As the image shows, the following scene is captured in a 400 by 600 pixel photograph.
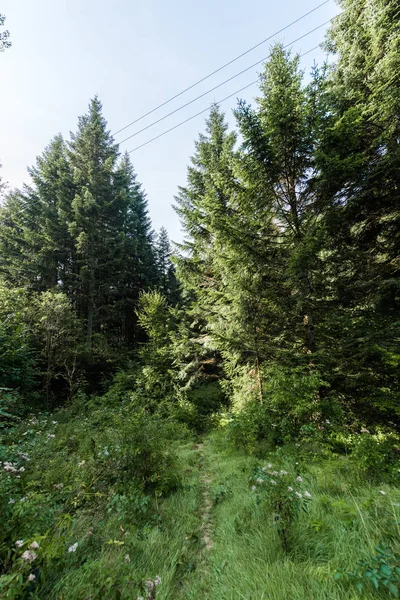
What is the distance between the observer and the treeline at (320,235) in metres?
4.77

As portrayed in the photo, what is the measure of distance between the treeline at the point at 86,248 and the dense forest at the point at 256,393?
1.75m

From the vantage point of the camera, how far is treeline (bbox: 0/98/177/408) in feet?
42.1

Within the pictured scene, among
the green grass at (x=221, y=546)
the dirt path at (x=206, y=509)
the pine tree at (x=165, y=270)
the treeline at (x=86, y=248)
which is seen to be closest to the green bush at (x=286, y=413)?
the dirt path at (x=206, y=509)

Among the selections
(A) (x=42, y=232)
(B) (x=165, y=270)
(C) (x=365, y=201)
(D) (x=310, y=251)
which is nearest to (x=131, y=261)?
(B) (x=165, y=270)

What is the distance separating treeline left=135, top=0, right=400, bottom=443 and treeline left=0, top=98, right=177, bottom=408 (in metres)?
8.55

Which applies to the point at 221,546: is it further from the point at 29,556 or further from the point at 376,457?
the point at 376,457

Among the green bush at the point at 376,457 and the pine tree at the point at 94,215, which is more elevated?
the pine tree at the point at 94,215

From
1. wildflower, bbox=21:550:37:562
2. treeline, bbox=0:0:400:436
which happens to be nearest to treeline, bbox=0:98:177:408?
treeline, bbox=0:0:400:436

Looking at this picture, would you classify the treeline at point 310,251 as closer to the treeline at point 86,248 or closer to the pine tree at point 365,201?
the pine tree at point 365,201

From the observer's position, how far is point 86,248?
44.2 feet

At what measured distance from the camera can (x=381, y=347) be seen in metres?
4.20

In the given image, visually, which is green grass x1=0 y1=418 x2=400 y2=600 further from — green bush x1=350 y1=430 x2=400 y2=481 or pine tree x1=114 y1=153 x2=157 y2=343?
pine tree x1=114 y1=153 x2=157 y2=343

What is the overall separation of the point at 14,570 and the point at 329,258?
22.1ft

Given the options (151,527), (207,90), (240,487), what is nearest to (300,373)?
(240,487)
